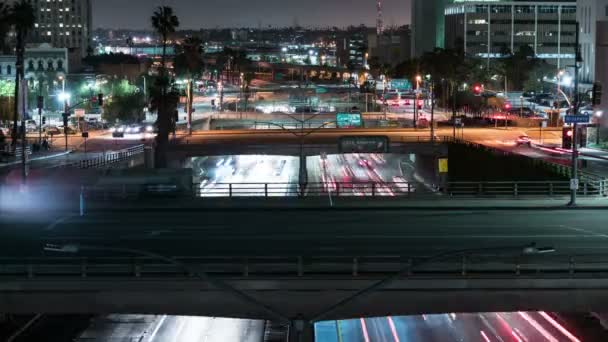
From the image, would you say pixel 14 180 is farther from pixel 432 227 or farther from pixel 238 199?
pixel 432 227

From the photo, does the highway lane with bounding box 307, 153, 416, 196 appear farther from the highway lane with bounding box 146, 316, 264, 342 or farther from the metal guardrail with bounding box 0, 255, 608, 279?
the metal guardrail with bounding box 0, 255, 608, 279

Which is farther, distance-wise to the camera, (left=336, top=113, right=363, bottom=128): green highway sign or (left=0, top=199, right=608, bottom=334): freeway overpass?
(left=336, top=113, right=363, bottom=128): green highway sign

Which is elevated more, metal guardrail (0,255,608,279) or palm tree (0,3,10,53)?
palm tree (0,3,10,53)

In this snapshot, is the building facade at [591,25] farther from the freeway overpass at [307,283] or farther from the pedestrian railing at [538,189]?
the freeway overpass at [307,283]

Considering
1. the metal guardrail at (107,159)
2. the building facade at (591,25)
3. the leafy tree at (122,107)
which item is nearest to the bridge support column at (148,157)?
the metal guardrail at (107,159)

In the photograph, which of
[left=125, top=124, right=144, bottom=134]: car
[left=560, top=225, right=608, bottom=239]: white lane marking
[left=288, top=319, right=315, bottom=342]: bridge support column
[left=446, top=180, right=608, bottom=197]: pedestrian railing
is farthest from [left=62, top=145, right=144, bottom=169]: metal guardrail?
[left=288, top=319, right=315, bottom=342]: bridge support column

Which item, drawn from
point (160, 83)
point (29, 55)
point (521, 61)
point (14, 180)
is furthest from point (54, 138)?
point (521, 61)

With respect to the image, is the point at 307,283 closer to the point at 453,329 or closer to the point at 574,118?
the point at 453,329
